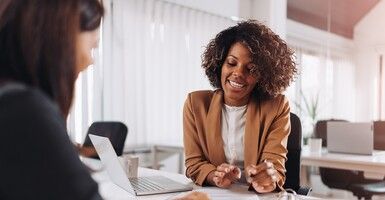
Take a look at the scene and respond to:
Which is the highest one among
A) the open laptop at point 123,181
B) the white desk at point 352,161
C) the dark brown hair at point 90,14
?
the dark brown hair at point 90,14

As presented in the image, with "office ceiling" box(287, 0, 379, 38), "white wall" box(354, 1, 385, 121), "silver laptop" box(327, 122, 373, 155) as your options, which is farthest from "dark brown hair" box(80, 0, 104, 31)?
"white wall" box(354, 1, 385, 121)

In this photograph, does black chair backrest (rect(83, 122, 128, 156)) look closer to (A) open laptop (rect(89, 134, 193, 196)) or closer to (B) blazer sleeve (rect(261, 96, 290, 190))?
(A) open laptop (rect(89, 134, 193, 196))

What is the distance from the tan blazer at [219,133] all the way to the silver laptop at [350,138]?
153cm

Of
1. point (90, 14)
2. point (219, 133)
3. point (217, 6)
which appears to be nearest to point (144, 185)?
point (219, 133)

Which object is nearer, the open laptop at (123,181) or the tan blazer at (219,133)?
the open laptop at (123,181)

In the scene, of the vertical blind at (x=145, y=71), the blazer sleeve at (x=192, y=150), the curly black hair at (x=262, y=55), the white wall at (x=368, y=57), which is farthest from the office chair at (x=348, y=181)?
the white wall at (x=368, y=57)

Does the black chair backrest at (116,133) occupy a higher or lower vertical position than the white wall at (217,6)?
lower

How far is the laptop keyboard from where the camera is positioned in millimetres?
1354

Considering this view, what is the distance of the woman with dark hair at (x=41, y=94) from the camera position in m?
0.57

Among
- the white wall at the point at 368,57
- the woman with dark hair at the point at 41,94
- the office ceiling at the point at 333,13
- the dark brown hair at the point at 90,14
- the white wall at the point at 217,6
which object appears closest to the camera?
the woman with dark hair at the point at 41,94

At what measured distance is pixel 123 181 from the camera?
1.35 m

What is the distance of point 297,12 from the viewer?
5.68 metres

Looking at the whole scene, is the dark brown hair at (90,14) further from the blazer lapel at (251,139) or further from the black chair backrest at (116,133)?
the black chair backrest at (116,133)

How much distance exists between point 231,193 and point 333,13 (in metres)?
5.44
